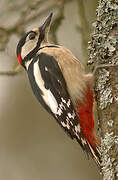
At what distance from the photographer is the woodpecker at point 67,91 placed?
3586 millimetres

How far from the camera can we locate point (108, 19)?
3.07 metres

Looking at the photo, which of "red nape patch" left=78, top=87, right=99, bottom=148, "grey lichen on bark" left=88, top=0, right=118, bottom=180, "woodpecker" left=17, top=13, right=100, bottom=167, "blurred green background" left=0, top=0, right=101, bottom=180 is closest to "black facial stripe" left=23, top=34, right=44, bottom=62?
"woodpecker" left=17, top=13, right=100, bottom=167

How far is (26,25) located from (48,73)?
0.71 metres

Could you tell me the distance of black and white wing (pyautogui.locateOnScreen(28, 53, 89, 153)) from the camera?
3604 mm

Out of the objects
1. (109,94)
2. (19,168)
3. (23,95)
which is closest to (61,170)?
(19,168)

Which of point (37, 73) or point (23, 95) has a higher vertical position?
point (37, 73)

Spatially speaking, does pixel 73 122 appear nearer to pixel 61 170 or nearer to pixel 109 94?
pixel 109 94

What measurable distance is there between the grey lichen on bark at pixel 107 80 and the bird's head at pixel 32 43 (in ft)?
3.01

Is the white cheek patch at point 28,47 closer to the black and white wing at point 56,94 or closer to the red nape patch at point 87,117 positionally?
the black and white wing at point 56,94

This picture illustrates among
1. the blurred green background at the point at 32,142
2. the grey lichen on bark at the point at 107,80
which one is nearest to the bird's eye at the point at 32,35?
the grey lichen on bark at the point at 107,80

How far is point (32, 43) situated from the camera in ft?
13.5

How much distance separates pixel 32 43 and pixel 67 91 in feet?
2.11

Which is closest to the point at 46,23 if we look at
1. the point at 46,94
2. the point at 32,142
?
the point at 46,94

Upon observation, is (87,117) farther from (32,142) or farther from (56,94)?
(32,142)
